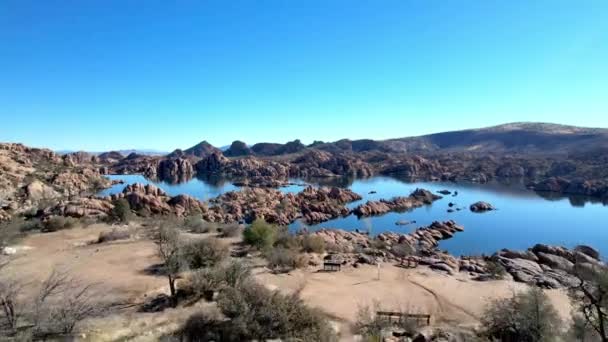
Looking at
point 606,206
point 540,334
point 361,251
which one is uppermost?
point 540,334

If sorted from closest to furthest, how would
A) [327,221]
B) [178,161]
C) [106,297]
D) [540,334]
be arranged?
1. [540,334]
2. [106,297]
3. [327,221]
4. [178,161]

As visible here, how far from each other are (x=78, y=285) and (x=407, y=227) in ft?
111

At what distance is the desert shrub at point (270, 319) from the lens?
8820mm

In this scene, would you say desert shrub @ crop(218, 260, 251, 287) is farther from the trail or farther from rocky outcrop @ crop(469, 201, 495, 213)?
rocky outcrop @ crop(469, 201, 495, 213)

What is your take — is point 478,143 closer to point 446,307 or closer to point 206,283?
point 446,307

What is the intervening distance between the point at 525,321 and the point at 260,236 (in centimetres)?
1299

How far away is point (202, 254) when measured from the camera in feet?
49.4

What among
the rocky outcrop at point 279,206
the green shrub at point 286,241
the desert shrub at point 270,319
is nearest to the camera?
the desert shrub at point 270,319

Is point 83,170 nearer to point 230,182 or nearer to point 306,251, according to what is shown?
point 230,182

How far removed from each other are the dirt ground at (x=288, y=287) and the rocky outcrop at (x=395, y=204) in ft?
92.0

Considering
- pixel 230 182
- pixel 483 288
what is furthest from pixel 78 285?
pixel 230 182

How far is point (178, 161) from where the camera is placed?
104m

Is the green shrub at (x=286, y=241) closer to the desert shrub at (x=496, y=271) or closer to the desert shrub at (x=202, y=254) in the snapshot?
the desert shrub at (x=202, y=254)

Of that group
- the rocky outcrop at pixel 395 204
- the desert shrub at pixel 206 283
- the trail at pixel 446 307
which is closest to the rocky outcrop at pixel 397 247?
the trail at pixel 446 307
